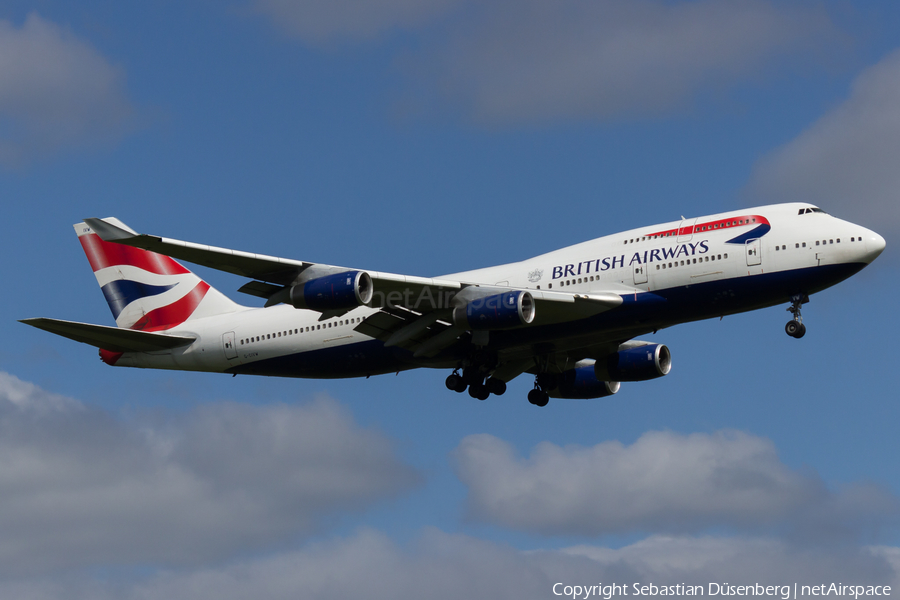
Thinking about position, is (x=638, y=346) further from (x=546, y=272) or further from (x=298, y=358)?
(x=298, y=358)

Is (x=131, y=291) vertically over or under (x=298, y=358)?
over

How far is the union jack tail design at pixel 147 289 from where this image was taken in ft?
157

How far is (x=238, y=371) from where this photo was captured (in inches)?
1780

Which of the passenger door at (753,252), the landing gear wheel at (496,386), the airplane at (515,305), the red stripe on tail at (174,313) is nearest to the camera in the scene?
the airplane at (515,305)

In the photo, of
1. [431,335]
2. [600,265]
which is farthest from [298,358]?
[600,265]

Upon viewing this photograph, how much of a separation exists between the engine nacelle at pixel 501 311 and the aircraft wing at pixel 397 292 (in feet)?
1.32

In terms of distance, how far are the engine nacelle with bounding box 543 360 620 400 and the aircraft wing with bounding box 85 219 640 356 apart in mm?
8652

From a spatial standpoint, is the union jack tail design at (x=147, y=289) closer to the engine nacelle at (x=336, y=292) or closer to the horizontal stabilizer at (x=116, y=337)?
Result: the horizontal stabilizer at (x=116, y=337)

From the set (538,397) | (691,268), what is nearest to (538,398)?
(538,397)

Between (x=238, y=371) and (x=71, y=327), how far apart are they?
709cm

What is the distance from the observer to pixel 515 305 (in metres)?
36.2

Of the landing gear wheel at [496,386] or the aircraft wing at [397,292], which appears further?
the landing gear wheel at [496,386]

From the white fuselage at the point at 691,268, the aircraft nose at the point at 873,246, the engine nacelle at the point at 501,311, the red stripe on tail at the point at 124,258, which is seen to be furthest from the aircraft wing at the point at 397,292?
the red stripe on tail at the point at 124,258

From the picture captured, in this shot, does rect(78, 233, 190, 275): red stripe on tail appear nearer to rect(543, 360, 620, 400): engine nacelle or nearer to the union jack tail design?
the union jack tail design
